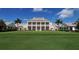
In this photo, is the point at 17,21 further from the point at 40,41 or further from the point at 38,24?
the point at 40,41

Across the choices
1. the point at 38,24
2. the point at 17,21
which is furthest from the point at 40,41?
the point at 17,21

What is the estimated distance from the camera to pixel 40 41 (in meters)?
6.48

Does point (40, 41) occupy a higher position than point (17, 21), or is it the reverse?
point (17, 21)

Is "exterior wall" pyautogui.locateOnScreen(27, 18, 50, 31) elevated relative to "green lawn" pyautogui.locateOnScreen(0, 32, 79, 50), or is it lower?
elevated

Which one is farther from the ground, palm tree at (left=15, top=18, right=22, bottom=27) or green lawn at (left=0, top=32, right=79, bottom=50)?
palm tree at (left=15, top=18, right=22, bottom=27)

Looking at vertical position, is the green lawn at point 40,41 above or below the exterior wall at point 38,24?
below

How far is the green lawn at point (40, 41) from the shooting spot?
21.2 feet

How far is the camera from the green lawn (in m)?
6.45

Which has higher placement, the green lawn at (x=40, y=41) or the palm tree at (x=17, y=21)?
the palm tree at (x=17, y=21)

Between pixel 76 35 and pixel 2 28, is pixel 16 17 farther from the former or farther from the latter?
pixel 76 35
